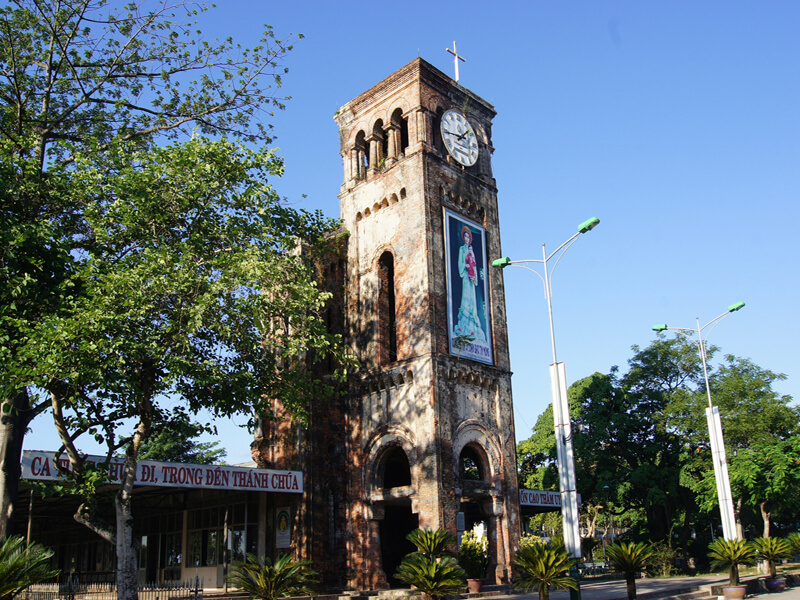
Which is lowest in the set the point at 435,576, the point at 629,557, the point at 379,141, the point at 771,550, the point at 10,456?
the point at 771,550

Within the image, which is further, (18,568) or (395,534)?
(395,534)

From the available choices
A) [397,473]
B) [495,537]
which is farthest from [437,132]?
[495,537]

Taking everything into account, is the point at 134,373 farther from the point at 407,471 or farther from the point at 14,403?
the point at 407,471

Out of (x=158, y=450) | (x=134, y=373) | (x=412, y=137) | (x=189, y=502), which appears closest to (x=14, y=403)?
(x=134, y=373)

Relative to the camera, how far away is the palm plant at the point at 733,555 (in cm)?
2192

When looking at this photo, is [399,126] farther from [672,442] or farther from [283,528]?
[672,442]

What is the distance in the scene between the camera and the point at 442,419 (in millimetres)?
25031

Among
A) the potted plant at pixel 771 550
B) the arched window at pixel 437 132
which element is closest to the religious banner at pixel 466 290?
the arched window at pixel 437 132

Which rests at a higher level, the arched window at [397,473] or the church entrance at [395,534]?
the arched window at [397,473]

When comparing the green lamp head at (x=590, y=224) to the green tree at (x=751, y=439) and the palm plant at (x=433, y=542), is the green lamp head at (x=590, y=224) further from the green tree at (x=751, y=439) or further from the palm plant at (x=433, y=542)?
the green tree at (x=751, y=439)

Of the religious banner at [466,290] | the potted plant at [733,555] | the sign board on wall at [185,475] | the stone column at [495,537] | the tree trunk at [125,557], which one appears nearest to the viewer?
the tree trunk at [125,557]

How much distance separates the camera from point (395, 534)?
2897cm

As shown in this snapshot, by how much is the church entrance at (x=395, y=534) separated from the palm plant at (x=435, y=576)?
33.1 ft

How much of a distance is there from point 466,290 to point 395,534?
1034 cm
